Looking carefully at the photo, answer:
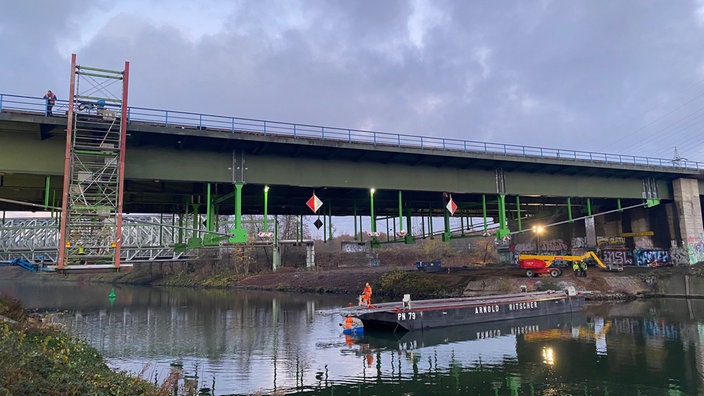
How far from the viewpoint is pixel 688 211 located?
149 feet

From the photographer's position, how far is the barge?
1113 inches

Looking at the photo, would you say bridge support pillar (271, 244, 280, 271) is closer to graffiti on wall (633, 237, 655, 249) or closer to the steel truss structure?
the steel truss structure

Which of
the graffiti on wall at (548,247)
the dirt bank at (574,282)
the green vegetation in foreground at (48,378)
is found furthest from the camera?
the graffiti on wall at (548,247)

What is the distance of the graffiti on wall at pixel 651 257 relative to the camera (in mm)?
46438

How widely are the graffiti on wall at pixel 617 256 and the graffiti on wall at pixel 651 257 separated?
82cm

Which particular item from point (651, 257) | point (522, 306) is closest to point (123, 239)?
point (522, 306)

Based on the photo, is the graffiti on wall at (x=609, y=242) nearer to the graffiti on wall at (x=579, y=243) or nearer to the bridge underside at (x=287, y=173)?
the graffiti on wall at (x=579, y=243)

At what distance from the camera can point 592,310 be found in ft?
122

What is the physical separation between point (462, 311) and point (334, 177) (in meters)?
13.2

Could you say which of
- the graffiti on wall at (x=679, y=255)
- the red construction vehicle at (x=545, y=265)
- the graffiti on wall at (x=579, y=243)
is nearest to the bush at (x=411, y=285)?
the red construction vehicle at (x=545, y=265)

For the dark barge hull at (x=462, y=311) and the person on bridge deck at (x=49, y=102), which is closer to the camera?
the person on bridge deck at (x=49, y=102)

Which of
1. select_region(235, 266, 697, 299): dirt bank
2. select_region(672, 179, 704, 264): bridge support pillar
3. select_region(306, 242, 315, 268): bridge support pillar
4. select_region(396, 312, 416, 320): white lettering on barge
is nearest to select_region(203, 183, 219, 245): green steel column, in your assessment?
select_region(396, 312, 416, 320): white lettering on barge

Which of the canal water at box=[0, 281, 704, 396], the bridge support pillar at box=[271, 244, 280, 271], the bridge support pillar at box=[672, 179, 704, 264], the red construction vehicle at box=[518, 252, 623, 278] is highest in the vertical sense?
the bridge support pillar at box=[672, 179, 704, 264]

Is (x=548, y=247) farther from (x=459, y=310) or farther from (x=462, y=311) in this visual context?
(x=459, y=310)
